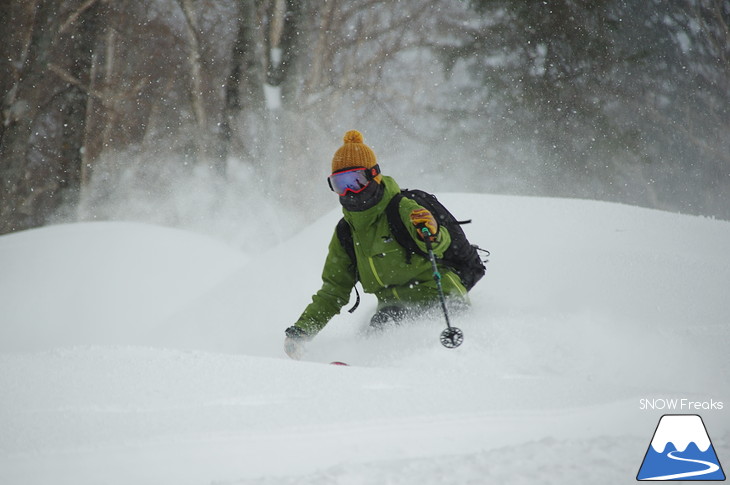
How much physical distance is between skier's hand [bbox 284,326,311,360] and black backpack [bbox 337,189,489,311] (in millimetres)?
495

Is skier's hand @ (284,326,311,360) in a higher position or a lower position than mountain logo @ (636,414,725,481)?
higher

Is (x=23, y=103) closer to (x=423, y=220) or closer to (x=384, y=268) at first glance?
(x=384, y=268)

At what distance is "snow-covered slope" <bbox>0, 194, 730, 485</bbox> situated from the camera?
1560mm

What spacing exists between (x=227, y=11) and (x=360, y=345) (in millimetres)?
10789

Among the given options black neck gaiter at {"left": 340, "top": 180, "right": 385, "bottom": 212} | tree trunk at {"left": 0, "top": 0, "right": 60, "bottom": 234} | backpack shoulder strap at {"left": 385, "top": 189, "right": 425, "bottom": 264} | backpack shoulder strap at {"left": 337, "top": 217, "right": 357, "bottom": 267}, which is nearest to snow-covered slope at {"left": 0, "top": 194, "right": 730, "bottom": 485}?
backpack shoulder strap at {"left": 385, "top": 189, "right": 425, "bottom": 264}

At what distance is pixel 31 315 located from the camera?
178 inches

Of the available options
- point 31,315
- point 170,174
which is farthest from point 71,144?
point 31,315

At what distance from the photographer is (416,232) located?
2.89 metres

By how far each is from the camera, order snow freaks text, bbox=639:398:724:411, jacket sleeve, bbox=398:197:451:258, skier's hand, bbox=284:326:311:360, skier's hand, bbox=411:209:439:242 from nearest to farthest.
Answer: snow freaks text, bbox=639:398:724:411
skier's hand, bbox=411:209:439:242
jacket sleeve, bbox=398:197:451:258
skier's hand, bbox=284:326:311:360

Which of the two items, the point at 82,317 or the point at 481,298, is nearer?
the point at 481,298

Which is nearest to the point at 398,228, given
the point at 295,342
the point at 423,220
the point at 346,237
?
the point at 423,220

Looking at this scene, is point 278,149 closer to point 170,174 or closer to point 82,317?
point 170,174

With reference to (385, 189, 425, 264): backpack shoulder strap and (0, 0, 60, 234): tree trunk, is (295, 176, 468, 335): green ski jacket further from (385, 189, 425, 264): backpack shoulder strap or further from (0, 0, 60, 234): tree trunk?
(0, 0, 60, 234): tree trunk

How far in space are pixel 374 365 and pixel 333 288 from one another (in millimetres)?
713
